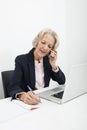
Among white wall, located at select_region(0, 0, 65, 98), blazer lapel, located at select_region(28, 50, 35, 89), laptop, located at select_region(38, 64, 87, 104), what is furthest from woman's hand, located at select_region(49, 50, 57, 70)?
white wall, located at select_region(0, 0, 65, 98)

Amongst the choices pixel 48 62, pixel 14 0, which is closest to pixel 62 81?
pixel 48 62

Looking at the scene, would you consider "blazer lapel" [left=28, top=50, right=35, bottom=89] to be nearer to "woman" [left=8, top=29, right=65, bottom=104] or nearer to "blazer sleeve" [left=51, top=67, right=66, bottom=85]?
"woman" [left=8, top=29, right=65, bottom=104]

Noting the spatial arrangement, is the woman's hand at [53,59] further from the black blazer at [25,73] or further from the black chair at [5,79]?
the black chair at [5,79]

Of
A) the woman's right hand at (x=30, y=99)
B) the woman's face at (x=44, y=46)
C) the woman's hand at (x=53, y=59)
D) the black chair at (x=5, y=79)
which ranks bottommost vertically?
the black chair at (x=5, y=79)

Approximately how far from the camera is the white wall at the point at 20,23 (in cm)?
220

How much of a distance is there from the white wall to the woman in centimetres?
53

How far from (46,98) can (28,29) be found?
1.31 metres

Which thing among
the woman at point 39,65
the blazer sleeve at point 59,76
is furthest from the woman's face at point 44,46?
the blazer sleeve at point 59,76

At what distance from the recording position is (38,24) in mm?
2553

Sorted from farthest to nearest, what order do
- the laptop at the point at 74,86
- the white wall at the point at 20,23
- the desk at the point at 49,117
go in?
the white wall at the point at 20,23
the laptop at the point at 74,86
the desk at the point at 49,117

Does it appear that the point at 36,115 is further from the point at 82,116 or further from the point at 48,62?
the point at 48,62

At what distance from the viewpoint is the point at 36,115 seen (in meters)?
1.03

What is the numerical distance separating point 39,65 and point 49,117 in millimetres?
875

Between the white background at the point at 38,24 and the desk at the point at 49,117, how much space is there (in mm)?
1141
